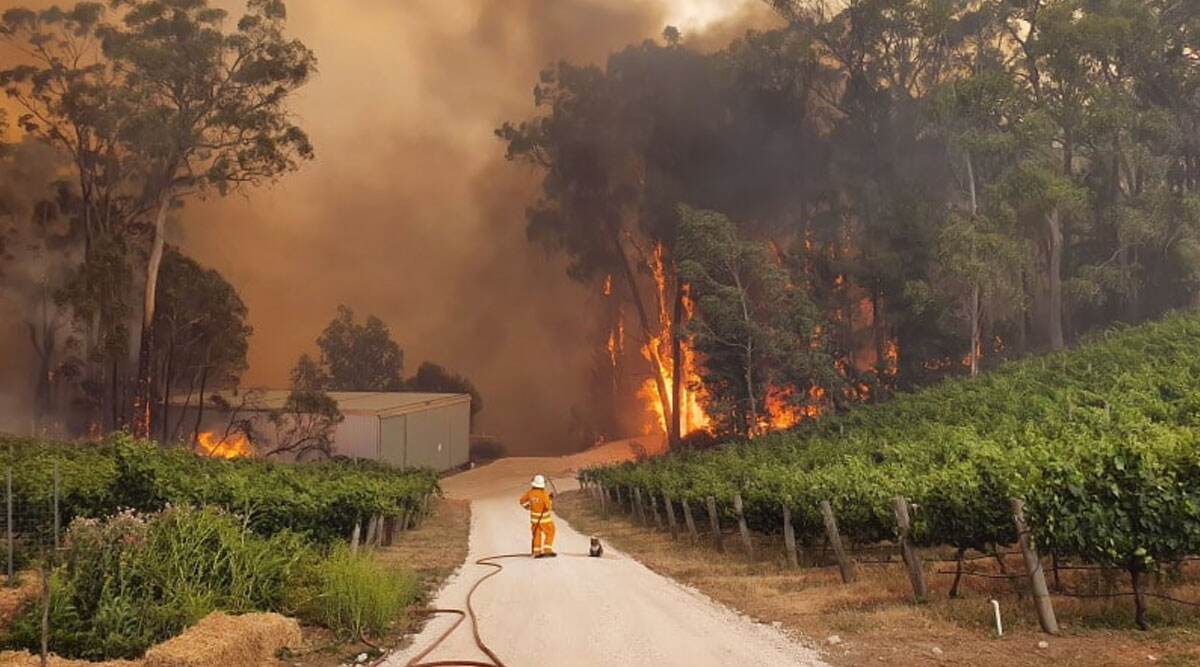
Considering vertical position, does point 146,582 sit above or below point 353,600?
above

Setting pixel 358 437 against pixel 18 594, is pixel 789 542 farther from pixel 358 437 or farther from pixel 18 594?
pixel 358 437

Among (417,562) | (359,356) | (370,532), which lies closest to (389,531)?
(370,532)

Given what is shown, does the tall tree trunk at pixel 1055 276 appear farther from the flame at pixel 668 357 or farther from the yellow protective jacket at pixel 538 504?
the yellow protective jacket at pixel 538 504

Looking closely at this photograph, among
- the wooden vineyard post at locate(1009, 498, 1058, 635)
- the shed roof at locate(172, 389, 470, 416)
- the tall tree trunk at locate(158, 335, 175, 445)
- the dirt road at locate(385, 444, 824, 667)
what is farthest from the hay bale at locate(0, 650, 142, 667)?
the tall tree trunk at locate(158, 335, 175, 445)

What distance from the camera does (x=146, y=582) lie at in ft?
36.2

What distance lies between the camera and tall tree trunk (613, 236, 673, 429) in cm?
6925

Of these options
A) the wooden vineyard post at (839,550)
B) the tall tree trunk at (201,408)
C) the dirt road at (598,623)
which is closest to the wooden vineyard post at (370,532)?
the dirt road at (598,623)

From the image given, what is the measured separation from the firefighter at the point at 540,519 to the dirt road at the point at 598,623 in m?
0.51

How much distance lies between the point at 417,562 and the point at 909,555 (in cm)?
1223

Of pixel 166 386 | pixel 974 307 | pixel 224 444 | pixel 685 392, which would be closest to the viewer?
pixel 974 307

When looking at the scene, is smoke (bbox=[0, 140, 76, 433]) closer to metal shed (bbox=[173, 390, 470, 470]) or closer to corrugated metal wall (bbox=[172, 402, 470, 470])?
corrugated metal wall (bbox=[172, 402, 470, 470])

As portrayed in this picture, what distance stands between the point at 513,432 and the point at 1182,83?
61174 mm

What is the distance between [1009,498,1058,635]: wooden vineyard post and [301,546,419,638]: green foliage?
8873 mm

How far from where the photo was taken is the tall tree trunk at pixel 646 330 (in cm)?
6925
